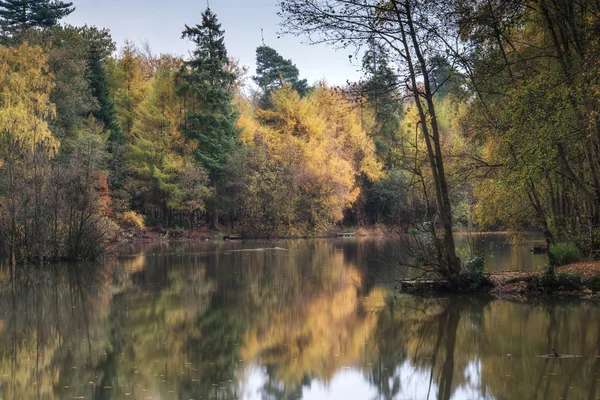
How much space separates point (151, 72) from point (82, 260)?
3675cm

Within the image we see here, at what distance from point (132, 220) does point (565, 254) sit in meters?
32.1

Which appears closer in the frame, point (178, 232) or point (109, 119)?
point (109, 119)

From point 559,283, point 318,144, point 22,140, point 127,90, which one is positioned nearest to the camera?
point 559,283

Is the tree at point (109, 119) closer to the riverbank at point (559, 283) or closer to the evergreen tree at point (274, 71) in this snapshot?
the evergreen tree at point (274, 71)

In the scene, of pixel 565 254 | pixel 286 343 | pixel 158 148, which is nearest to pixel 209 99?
pixel 158 148

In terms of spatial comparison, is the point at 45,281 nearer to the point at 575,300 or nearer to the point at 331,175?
the point at 575,300

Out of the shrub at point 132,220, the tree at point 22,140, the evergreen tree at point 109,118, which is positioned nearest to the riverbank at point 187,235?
the shrub at point 132,220

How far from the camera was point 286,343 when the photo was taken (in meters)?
10.1

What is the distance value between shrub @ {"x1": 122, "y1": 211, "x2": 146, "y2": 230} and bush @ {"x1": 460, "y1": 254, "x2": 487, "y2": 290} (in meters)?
30.7

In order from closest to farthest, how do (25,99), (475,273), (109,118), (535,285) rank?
1. (535,285)
2. (475,273)
3. (25,99)
4. (109,118)

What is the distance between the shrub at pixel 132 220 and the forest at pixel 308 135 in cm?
16

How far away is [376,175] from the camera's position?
173ft

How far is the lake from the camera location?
7383mm

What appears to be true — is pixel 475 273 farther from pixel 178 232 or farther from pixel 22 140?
pixel 178 232
